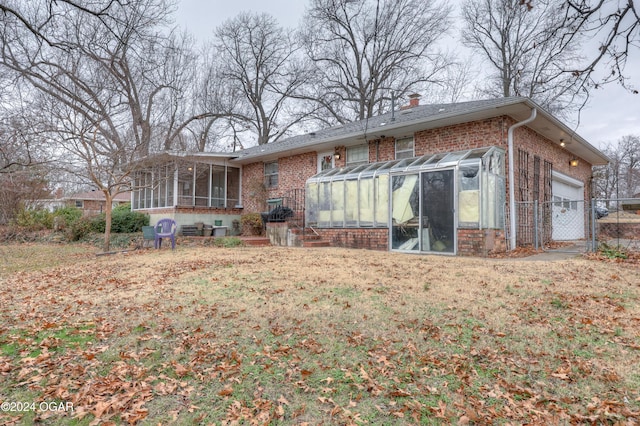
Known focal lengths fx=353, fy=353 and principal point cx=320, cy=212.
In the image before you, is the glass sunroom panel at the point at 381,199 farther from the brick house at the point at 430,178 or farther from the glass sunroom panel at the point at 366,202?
the glass sunroom panel at the point at 366,202

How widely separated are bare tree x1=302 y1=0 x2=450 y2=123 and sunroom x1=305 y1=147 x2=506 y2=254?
433 inches

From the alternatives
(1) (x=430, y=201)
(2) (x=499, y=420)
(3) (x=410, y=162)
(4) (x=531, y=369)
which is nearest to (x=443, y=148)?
(3) (x=410, y=162)

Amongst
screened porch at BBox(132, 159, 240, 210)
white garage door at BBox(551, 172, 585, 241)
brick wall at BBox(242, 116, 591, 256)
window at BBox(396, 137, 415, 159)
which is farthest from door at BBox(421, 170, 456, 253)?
screened porch at BBox(132, 159, 240, 210)

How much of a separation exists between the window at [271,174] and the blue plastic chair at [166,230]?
455cm

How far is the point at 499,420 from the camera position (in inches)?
84.2

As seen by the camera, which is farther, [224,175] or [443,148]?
[224,175]

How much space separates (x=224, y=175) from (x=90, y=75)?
6.09 m

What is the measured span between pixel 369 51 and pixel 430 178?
612 inches

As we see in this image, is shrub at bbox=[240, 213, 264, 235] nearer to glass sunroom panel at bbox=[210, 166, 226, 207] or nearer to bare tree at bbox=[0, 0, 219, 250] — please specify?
glass sunroom panel at bbox=[210, 166, 226, 207]

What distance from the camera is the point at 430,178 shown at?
906 centimetres

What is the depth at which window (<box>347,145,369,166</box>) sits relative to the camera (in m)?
11.9

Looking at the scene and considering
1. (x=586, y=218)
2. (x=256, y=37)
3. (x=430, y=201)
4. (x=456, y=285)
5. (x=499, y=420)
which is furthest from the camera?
(x=256, y=37)

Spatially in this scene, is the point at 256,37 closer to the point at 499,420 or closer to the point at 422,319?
the point at 422,319

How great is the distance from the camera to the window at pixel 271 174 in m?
14.8
